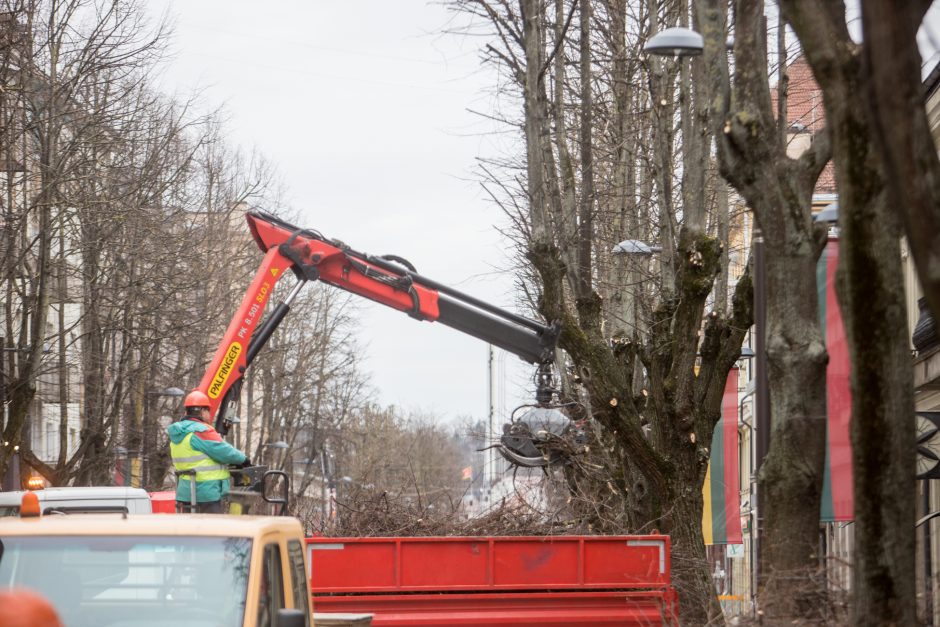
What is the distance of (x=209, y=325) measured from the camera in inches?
1731

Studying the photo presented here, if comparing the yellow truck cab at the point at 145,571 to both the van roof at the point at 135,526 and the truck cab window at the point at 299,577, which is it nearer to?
the van roof at the point at 135,526

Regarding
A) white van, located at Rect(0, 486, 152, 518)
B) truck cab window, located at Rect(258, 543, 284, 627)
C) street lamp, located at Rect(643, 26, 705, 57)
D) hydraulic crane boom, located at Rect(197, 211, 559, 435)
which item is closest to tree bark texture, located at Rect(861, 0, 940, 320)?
truck cab window, located at Rect(258, 543, 284, 627)

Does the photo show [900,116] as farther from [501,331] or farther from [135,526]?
[501,331]

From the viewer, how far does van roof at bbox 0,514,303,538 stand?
6.50m

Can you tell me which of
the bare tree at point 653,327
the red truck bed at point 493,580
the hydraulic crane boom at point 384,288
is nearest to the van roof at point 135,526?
the red truck bed at point 493,580

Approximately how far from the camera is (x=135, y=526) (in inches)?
257

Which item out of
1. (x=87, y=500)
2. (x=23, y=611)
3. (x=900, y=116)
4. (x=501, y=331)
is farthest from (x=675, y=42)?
(x=23, y=611)

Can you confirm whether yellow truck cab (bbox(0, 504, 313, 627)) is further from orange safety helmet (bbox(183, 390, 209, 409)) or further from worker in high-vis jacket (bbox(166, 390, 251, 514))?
orange safety helmet (bbox(183, 390, 209, 409))

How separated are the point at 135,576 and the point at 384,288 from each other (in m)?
13.1

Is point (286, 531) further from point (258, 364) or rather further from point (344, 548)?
point (258, 364)

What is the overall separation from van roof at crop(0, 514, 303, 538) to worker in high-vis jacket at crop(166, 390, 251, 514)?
5828 mm

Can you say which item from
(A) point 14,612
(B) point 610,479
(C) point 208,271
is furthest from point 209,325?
(A) point 14,612

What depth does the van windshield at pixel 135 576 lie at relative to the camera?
628 centimetres

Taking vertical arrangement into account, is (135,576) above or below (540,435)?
below
